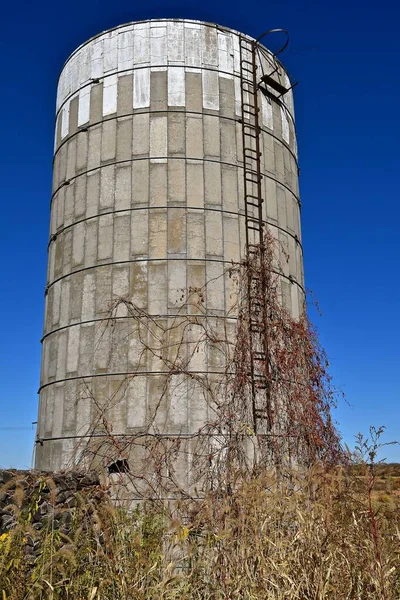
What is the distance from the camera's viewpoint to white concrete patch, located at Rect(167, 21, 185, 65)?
1163 cm

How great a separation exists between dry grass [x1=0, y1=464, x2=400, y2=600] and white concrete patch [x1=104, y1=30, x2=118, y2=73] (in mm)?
9849

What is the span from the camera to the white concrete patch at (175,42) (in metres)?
11.6

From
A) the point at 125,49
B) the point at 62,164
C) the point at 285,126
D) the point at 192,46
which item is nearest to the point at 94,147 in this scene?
the point at 62,164

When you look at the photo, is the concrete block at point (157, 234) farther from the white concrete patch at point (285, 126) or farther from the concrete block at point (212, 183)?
the white concrete patch at point (285, 126)

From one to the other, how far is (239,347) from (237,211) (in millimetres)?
2680

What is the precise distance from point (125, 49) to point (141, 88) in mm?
1026

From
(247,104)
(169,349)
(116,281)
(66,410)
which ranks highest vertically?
(247,104)

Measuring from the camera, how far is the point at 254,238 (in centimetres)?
1130

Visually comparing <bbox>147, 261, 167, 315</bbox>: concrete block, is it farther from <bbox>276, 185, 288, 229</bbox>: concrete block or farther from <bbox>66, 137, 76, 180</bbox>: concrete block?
<bbox>66, 137, 76, 180</bbox>: concrete block

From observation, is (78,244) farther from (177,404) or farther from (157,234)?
(177,404)

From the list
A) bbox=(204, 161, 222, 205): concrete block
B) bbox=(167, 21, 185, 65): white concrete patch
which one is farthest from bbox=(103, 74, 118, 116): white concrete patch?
bbox=(204, 161, 222, 205): concrete block

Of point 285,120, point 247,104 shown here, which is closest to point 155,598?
point 247,104

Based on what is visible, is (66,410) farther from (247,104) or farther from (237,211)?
(247,104)

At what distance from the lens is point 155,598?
140 inches
